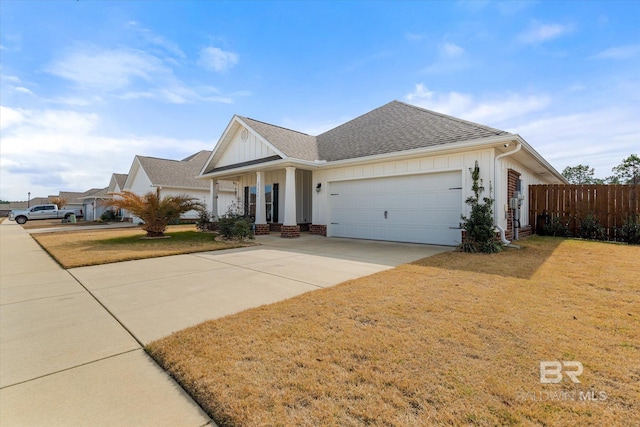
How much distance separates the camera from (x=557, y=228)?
11.1 m

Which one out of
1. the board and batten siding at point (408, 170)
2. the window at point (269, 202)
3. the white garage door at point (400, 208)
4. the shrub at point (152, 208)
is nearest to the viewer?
the board and batten siding at point (408, 170)

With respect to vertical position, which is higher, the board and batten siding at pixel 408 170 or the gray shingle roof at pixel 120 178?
the gray shingle roof at pixel 120 178

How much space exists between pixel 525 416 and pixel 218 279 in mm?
4686

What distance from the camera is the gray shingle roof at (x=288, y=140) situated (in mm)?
11956

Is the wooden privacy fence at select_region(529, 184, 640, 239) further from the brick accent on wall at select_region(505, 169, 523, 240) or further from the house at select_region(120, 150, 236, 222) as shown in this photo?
the house at select_region(120, 150, 236, 222)

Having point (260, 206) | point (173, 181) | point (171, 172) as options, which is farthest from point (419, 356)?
point (171, 172)

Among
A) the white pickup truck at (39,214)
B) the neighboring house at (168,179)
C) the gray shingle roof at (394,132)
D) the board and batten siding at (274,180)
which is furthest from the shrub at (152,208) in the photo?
the white pickup truck at (39,214)

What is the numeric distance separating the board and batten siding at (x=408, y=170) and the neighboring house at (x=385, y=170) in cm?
3

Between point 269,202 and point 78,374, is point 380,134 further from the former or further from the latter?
point 78,374

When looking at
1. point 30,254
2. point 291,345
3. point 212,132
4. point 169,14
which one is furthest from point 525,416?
point 212,132

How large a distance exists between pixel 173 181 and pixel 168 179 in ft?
1.23

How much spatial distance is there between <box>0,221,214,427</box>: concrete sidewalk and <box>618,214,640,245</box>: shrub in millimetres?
13586

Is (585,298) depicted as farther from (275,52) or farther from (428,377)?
(275,52)

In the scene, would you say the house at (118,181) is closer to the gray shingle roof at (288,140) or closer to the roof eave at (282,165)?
the roof eave at (282,165)
